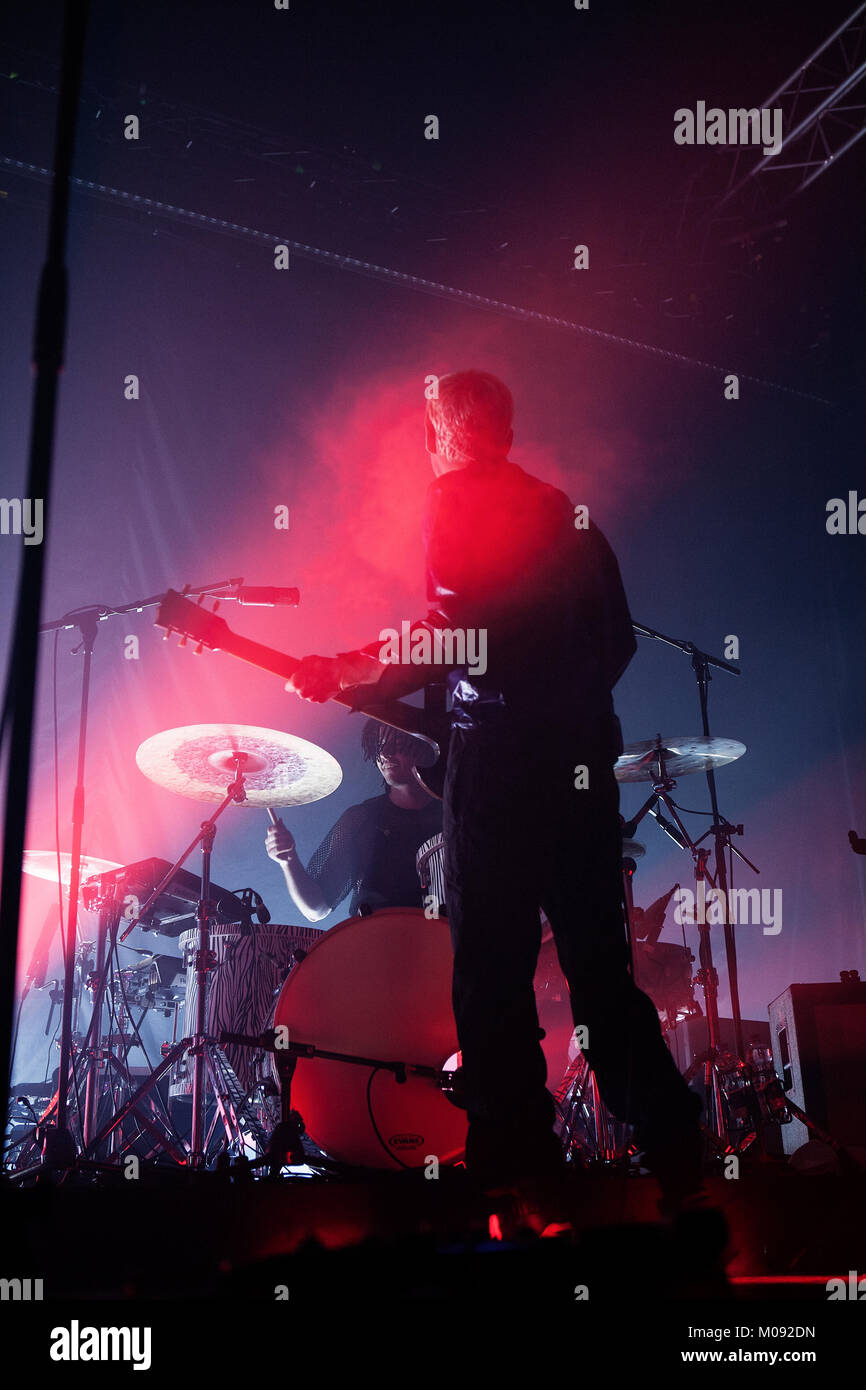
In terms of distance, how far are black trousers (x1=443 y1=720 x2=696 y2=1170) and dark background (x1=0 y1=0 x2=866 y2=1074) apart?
4639 mm

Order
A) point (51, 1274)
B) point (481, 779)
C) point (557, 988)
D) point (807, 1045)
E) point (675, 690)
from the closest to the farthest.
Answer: point (51, 1274), point (481, 779), point (807, 1045), point (557, 988), point (675, 690)

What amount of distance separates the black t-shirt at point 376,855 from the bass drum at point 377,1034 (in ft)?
3.33

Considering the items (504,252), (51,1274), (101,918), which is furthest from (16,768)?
(504,252)

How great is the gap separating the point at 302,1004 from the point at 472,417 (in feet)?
7.09

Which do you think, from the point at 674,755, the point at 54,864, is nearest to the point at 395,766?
the point at 674,755

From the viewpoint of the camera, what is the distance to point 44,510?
3.65ft

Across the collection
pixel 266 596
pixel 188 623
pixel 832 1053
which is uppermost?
pixel 266 596

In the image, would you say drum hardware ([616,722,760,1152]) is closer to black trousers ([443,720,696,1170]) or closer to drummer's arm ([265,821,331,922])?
drummer's arm ([265,821,331,922])

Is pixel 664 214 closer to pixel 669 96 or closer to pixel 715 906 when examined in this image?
pixel 669 96

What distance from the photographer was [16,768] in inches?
40.4

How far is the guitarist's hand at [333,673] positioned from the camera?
7.93 ft

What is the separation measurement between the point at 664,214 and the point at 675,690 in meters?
3.56
